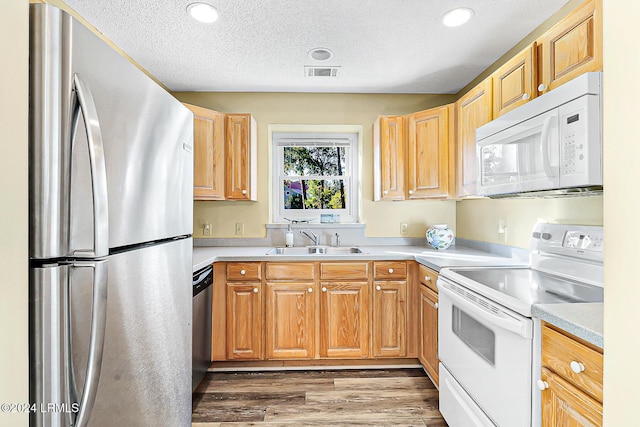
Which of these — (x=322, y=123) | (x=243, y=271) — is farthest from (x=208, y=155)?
(x=322, y=123)

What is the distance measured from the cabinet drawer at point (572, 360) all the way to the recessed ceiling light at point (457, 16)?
169 centimetres

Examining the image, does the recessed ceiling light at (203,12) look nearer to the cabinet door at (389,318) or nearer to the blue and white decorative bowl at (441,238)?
the cabinet door at (389,318)

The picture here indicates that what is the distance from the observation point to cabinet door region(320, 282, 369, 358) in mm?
2451

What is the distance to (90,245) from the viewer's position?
2.60ft

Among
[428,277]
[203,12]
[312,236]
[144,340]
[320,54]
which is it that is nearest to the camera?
[144,340]

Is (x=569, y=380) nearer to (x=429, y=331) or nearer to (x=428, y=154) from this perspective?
(x=429, y=331)

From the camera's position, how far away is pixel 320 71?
2.57 metres

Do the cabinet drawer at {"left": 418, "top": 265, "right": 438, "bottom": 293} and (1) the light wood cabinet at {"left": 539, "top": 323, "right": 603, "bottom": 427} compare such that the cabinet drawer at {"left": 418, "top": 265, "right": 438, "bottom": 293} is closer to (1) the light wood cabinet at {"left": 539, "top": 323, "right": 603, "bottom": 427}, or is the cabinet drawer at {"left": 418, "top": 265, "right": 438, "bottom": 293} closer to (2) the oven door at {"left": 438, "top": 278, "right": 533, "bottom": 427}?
(2) the oven door at {"left": 438, "top": 278, "right": 533, "bottom": 427}

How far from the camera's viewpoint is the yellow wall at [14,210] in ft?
2.06

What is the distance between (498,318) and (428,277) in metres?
0.95

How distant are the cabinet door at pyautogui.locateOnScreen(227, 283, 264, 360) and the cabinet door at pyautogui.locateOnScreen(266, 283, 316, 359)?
74 mm
